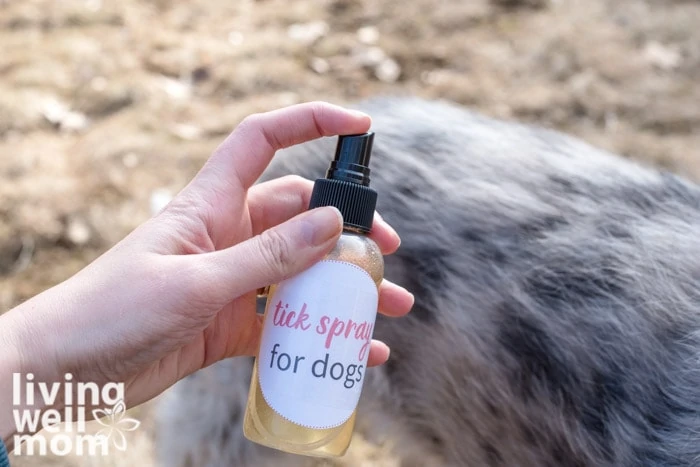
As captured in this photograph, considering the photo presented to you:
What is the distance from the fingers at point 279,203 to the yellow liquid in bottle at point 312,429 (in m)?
0.27

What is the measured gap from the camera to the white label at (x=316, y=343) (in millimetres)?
1155

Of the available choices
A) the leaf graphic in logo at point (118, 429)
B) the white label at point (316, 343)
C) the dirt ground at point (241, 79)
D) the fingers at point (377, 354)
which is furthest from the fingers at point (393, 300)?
the dirt ground at point (241, 79)

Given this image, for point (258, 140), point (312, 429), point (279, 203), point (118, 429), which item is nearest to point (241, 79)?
point (118, 429)

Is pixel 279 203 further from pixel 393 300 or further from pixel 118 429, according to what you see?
pixel 118 429

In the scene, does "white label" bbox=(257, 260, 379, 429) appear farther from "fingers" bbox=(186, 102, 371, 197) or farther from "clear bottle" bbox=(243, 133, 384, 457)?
"fingers" bbox=(186, 102, 371, 197)

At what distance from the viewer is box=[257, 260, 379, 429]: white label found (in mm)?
1155

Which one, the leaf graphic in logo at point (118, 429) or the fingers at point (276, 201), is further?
the leaf graphic in logo at point (118, 429)

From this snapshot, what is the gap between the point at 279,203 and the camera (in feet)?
5.02

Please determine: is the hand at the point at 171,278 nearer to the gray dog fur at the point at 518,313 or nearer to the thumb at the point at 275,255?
the thumb at the point at 275,255

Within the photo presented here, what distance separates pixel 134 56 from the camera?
4145 millimetres

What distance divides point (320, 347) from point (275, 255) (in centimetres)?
16

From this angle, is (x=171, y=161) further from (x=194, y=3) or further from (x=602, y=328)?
(x=602, y=328)

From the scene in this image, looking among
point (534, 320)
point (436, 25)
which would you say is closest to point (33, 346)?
point (534, 320)

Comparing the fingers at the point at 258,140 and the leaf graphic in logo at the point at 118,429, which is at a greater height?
the fingers at the point at 258,140
